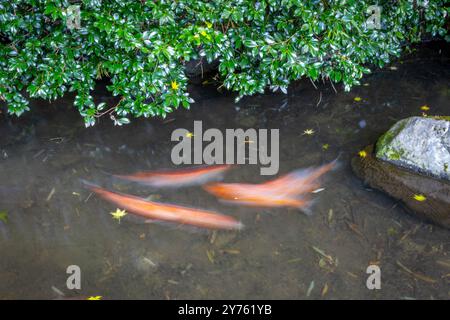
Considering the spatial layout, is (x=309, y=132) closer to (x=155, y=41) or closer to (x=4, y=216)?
(x=155, y=41)

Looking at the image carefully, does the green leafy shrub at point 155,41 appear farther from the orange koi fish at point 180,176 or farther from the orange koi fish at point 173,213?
the orange koi fish at point 173,213

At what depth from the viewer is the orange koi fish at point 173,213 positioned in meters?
4.02

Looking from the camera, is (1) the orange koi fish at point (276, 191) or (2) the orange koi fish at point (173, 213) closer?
(2) the orange koi fish at point (173, 213)

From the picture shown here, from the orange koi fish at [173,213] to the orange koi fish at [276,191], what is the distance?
268 mm

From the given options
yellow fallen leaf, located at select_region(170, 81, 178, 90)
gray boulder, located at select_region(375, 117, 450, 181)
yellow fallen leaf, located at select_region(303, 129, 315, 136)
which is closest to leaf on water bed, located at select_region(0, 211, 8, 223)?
yellow fallen leaf, located at select_region(170, 81, 178, 90)

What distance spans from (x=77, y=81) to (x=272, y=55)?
76.1 inches

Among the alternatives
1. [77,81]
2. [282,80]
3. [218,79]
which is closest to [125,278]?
[77,81]

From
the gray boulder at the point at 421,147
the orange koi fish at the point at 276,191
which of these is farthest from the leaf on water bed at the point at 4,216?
the gray boulder at the point at 421,147

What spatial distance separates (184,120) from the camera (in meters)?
5.63

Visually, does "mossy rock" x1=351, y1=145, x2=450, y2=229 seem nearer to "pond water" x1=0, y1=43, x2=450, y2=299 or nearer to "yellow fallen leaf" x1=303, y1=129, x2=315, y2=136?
"pond water" x1=0, y1=43, x2=450, y2=299

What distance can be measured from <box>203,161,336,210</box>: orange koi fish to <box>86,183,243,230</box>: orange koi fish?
0.27m

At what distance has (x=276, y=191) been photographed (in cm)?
439

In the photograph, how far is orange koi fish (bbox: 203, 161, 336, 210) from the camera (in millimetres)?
4238

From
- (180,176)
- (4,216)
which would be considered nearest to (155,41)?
(180,176)
